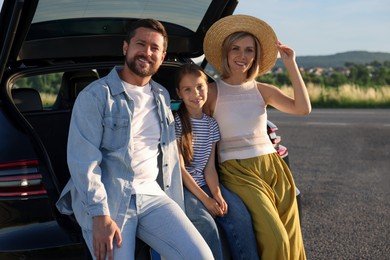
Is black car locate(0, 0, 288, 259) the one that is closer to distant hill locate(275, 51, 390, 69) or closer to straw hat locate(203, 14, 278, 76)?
straw hat locate(203, 14, 278, 76)

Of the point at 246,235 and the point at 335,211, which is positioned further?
the point at 335,211

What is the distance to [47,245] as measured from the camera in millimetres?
2832

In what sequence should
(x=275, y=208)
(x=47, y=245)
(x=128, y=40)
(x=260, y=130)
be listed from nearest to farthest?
(x=47, y=245), (x=128, y=40), (x=275, y=208), (x=260, y=130)

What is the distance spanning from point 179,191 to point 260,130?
0.68 metres

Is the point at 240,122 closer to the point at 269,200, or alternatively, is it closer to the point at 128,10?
the point at 269,200

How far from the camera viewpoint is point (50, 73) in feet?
12.7

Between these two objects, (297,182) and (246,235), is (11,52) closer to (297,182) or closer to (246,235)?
(246,235)

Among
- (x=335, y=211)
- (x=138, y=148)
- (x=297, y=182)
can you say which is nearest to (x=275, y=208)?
(x=138, y=148)

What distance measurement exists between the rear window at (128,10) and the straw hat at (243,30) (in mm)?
513

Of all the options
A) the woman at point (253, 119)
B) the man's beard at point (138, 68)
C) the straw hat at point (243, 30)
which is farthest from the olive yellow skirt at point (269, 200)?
the man's beard at point (138, 68)

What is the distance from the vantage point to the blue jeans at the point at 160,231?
107 inches

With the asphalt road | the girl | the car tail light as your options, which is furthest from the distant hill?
the car tail light

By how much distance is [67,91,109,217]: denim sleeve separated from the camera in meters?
2.69

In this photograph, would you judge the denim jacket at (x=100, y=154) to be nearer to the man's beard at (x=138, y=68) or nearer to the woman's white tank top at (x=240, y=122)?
the man's beard at (x=138, y=68)
